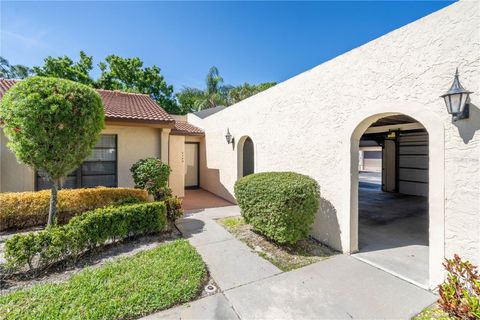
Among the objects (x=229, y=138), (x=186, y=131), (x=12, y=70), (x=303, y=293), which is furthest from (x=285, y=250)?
(x=12, y=70)

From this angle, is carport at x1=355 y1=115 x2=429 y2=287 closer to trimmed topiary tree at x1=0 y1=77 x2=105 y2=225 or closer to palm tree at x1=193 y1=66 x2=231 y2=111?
trimmed topiary tree at x1=0 y1=77 x2=105 y2=225

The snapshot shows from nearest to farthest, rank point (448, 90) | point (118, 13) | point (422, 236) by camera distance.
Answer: point (448, 90), point (422, 236), point (118, 13)

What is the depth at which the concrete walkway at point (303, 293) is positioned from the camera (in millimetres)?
3018

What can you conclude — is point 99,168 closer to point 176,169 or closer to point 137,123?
point 137,123

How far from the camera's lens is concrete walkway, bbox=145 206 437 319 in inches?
119

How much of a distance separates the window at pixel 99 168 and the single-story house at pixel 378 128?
97 millimetres

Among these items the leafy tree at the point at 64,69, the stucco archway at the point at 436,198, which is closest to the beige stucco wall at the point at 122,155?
the stucco archway at the point at 436,198

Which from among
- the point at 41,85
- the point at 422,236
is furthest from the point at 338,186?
the point at 41,85

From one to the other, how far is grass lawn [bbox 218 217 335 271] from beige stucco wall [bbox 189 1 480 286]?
43 centimetres

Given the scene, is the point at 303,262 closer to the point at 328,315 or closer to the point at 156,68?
the point at 328,315

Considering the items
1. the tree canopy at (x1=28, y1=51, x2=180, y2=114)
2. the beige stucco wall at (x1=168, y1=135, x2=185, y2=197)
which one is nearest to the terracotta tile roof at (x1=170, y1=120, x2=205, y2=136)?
Answer: the beige stucco wall at (x1=168, y1=135, x2=185, y2=197)

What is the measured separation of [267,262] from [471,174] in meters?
3.76

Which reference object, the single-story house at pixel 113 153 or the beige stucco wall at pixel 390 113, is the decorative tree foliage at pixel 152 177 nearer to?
the single-story house at pixel 113 153

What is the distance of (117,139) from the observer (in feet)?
27.2
